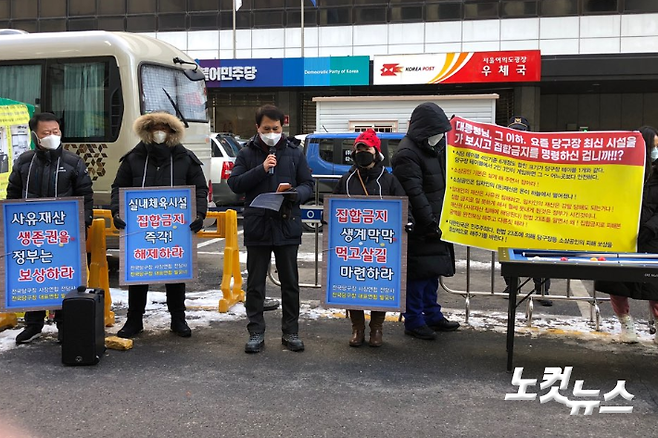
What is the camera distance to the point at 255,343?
5.48 m

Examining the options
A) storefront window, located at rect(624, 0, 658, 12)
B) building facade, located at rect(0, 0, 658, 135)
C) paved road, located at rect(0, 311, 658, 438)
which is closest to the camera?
paved road, located at rect(0, 311, 658, 438)

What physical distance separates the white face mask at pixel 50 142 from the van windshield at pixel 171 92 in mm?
3433

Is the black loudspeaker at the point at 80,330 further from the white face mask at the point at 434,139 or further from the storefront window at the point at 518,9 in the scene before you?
the storefront window at the point at 518,9

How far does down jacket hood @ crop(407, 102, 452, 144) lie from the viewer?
570 centimetres

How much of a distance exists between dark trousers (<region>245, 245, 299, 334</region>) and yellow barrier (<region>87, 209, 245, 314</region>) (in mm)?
1324

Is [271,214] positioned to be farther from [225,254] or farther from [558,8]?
[558,8]

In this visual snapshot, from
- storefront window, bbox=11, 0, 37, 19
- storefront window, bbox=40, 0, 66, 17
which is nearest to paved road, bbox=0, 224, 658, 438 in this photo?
storefront window, bbox=40, 0, 66, 17

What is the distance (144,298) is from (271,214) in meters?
1.55

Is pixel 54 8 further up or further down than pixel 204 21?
further up

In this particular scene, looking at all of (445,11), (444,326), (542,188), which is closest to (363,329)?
(444,326)

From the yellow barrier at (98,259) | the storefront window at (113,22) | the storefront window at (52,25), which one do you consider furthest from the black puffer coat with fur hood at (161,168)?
the storefront window at (52,25)

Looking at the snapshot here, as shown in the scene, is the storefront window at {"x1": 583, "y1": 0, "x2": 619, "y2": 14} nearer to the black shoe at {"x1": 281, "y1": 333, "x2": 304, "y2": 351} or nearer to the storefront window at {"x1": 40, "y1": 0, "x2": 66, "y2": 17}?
the storefront window at {"x1": 40, "y1": 0, "x2": 66, "y2": 17}

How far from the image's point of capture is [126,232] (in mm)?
5789

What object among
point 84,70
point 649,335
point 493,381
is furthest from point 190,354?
point 84,70
